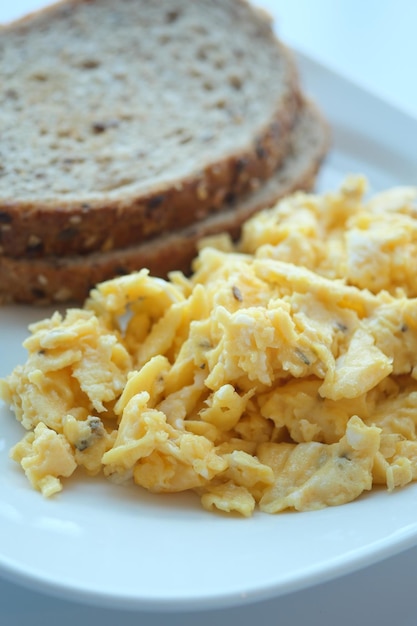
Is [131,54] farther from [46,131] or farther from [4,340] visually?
[4,340]

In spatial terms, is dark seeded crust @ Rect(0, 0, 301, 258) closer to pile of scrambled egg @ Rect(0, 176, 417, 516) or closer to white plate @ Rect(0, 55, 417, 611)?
pile of scrambled egg @ Rect(0, 176, 417, 516)

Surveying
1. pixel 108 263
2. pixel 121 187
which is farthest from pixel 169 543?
pixel 121 187

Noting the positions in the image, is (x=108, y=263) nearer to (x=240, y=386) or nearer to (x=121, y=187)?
(x=121, y=187)

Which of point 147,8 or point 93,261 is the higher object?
point 147,8

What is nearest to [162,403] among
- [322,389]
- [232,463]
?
[232,463]

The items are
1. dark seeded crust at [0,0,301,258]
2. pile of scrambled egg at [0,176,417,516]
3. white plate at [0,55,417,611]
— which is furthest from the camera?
dark seeded crust at [0,0,301,258]

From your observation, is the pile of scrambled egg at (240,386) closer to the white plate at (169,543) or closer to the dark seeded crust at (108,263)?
the white plate at (169,543)

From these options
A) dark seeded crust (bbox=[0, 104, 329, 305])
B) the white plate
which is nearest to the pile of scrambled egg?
the white plate
